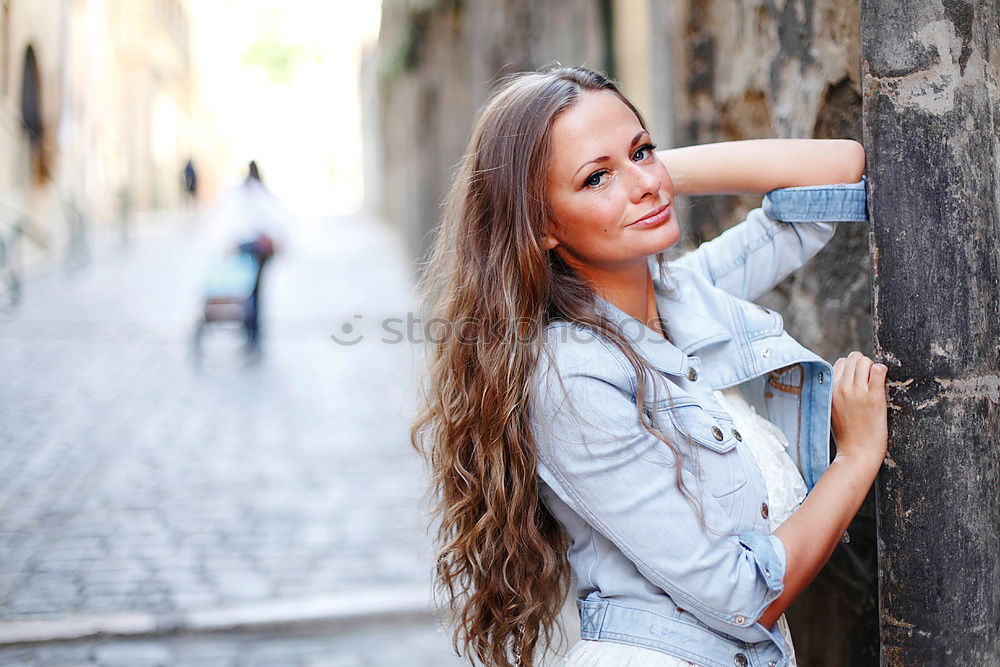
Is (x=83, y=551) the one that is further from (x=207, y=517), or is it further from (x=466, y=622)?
(x=466, y=622)

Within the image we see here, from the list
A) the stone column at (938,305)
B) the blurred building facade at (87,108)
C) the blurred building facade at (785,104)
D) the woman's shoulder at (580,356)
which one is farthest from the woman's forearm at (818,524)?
the blurred building facade at (87,108)

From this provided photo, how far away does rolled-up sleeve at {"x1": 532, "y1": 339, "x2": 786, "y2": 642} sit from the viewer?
1.58 m

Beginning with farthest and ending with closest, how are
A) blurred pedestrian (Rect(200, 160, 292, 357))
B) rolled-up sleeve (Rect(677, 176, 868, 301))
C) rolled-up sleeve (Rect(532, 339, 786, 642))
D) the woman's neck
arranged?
blurred pedestrian (Rect(200, 160, 292, 357)) → rolled-up sleeve (Rect(677, 176, 868, 301)) → the woman's neck → rolled-up sleeve (Rect(532, 339, 786, 642))

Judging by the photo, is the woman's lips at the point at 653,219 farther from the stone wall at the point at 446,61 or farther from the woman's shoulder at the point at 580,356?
the stone wall at the point at 446,61

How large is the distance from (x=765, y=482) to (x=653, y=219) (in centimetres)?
53

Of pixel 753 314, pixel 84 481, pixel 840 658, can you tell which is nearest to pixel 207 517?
pixel 84 481

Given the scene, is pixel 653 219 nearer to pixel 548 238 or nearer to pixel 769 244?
pixel 548 238

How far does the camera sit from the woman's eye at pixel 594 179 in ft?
5.70

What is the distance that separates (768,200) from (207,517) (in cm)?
398

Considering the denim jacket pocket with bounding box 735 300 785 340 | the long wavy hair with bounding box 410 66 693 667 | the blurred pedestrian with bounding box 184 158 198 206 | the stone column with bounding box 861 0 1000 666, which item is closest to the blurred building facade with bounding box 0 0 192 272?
the blurred pedestrian with bounding box 184 158 198 206

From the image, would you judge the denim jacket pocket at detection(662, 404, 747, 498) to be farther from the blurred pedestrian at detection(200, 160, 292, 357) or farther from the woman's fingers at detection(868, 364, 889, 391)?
the blurred pedestrian at detection(200, 160, 292, 357)

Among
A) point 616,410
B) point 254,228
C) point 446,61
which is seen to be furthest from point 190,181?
point 616,410

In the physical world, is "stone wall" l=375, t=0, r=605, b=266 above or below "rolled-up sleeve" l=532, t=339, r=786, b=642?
above

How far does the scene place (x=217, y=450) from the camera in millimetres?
6434
